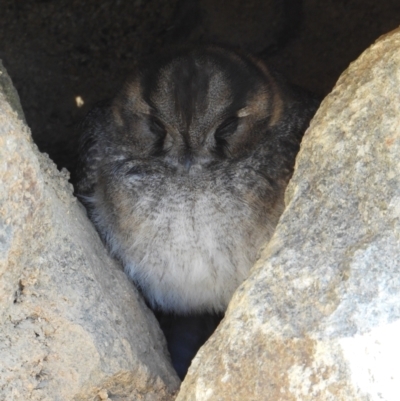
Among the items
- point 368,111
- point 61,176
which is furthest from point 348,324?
point 61,176

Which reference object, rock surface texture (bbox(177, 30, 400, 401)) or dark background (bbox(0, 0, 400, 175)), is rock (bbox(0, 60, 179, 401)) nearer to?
rock surface texture (bbox(177, 30, 400, 401))

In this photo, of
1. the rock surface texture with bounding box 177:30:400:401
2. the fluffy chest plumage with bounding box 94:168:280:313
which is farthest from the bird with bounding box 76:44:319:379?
the rock surface texture with bounding box 177:30:400:401

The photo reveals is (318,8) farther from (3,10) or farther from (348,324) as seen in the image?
(348,324)

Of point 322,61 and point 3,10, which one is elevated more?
point 3,10

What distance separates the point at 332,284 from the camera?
2086mm

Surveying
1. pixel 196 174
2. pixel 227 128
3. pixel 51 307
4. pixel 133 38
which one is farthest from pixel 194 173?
pixel 133 38

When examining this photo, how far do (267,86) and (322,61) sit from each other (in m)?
1.15

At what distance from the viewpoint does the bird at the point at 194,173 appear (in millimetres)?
3156

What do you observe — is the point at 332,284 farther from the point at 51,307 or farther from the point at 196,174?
the point at 196,174

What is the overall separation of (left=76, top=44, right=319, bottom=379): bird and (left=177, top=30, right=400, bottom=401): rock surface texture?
776mm

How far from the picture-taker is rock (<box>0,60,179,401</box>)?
2.24 metres

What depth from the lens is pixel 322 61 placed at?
4.57 meters

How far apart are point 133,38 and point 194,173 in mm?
1473

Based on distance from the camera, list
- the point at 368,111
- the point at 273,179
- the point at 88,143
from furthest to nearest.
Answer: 1. the point at 88,143
2. the point at 273,179
3. the point at 368,111
